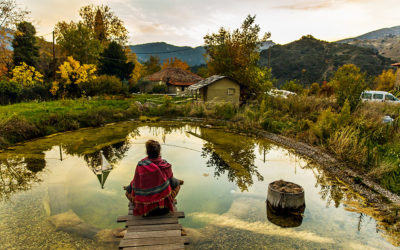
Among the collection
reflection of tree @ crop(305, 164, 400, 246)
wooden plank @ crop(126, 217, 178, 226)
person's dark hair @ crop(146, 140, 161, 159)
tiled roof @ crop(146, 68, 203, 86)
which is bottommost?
reflection of tree @ crop(305, 164, 400, 246)

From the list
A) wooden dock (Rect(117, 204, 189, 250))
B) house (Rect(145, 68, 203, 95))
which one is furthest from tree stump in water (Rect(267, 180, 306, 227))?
house (Rect(145, 68, 203, 95))

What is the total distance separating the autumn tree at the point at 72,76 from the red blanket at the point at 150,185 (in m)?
16.2

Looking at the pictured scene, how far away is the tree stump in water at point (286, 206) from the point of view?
4.53m

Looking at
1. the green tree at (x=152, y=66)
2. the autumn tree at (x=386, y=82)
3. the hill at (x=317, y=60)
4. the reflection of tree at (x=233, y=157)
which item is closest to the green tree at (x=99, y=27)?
the green tree at (x=152, y=66)

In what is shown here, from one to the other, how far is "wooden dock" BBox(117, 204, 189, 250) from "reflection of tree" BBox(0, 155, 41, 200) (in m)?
3.97

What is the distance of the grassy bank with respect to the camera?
6957 millimetres

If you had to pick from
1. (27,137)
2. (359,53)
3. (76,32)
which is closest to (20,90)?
(27,137)

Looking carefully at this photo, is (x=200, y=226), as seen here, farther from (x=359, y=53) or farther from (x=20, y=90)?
(x=359, y=53)

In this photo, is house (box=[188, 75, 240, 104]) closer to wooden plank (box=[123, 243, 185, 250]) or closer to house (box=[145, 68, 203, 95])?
wooden plank (box=[123, 243, 185, 250])

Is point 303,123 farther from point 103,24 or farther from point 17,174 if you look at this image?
point 103,24

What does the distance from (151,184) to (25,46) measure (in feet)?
116

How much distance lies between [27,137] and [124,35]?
110 ft

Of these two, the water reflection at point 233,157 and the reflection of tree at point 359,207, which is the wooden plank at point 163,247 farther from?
the reflection of tree at point 359,207

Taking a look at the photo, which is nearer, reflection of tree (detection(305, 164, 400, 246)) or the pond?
the pond
